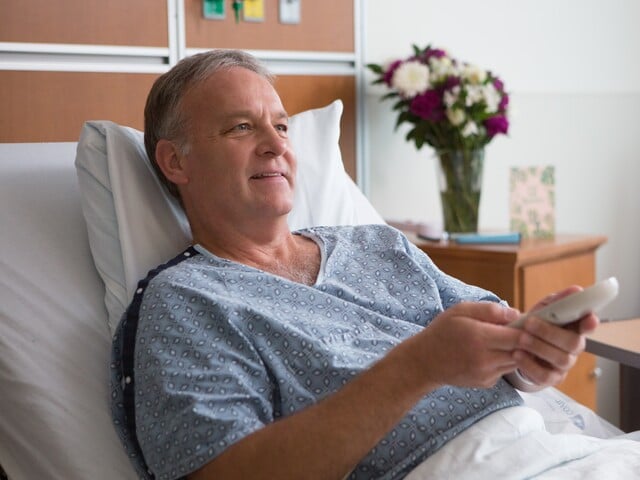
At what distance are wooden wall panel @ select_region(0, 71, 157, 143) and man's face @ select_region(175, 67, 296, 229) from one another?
67 centimetres

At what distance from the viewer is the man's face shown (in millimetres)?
1615

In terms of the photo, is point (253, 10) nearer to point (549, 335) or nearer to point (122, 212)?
point (122, 212)

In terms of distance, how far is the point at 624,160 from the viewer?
3.66m

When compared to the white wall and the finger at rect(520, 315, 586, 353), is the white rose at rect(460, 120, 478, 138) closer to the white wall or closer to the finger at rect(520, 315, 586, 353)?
the white wall

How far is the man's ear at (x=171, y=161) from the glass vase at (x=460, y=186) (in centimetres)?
121

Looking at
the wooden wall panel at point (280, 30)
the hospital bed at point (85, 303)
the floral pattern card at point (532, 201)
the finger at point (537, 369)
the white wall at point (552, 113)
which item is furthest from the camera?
the white wall at point (552, 113)

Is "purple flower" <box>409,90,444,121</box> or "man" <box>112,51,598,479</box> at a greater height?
"purple flower" <box>409,90,444,121</box>

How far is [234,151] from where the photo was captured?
63.8 inches

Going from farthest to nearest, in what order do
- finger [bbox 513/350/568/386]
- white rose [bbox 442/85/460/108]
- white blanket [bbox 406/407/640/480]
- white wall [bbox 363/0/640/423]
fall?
white wall [bbox 363/0/640/423]
white rose [bbox 442/85/460/108]
white blanket [bbox 406/407/640/480]
finger [bbox 513/350/568/386]

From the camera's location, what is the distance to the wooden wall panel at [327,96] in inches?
104

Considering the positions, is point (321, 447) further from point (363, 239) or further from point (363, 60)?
point (363, 60)

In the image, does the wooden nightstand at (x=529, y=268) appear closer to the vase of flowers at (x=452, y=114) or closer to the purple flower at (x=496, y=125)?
the vase of flowers at (x=452, y=114)

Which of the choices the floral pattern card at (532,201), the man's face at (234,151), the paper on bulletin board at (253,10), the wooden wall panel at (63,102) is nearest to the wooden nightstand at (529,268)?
the floral pattern card at (532,201)

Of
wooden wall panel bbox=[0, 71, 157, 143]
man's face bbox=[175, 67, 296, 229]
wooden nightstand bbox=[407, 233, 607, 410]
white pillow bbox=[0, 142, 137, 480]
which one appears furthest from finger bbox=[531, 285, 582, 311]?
wooden wall panel bbox=[0, 71, 157, 143]
